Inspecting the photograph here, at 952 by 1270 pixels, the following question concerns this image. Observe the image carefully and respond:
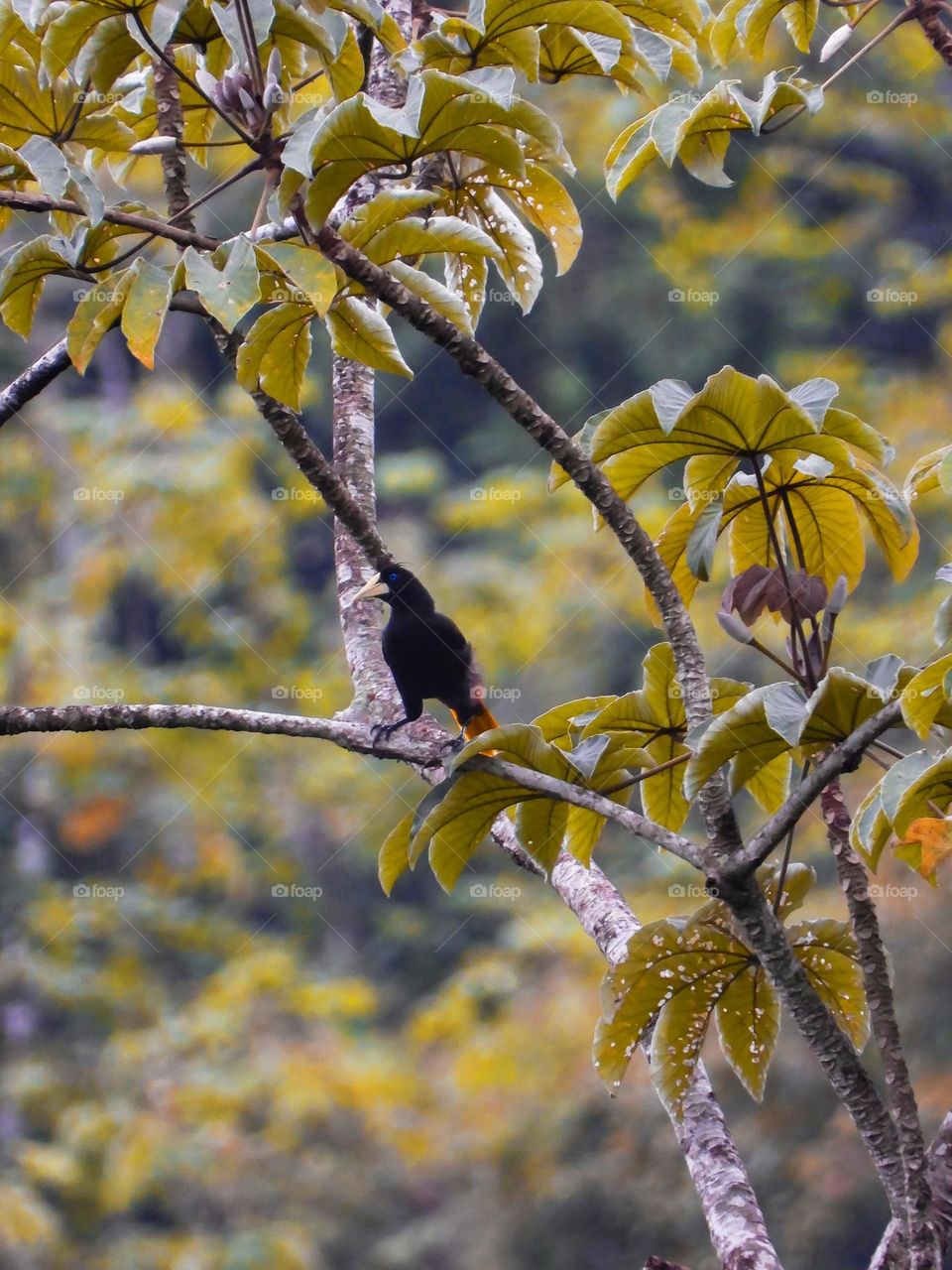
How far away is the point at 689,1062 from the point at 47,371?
1062mm

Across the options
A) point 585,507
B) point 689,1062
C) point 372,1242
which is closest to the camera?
point 689,1062

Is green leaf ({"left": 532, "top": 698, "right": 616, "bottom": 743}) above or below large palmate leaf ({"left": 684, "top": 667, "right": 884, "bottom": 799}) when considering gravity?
above

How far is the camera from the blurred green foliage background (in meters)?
4.38

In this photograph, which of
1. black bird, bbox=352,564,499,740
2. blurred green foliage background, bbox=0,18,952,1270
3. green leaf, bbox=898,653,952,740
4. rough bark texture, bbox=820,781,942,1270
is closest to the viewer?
green leaf, bbox=898,653,952,740

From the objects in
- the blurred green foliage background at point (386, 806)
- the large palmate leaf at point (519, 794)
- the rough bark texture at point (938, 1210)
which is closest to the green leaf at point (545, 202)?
the large palmate leaf at point (519, 794)

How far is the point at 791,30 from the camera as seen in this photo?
1562mm

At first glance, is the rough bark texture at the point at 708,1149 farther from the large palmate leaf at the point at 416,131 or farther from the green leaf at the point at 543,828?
the large palmate leaf at the point at 416,131

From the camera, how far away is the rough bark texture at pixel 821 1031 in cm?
108

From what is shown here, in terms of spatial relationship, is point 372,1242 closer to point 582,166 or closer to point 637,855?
point 637,855

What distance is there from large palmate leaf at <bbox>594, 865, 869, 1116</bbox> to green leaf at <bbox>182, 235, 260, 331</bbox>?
66 cm

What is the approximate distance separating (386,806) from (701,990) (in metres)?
5.27

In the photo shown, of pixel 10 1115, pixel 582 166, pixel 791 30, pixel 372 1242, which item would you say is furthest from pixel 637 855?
pixel 791 30

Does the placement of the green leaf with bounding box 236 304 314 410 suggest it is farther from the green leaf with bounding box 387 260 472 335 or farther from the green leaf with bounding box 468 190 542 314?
the green leaf with bounding box 468 190 542 314

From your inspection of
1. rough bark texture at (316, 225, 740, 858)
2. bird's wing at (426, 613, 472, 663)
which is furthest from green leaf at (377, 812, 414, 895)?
bird's wing at (426, 613, 472, 663)
